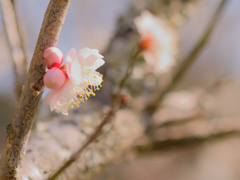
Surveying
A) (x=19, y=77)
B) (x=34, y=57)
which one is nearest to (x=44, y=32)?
(x=34, y=57)

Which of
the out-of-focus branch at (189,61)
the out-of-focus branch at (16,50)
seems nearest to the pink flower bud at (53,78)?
the out-of-focus branch at (16,50)

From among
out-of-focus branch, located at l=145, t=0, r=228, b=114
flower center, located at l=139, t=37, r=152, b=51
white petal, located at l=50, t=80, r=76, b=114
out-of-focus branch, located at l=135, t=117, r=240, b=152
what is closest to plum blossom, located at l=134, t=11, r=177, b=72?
flower center, located at l=139, t=37, r=152, b=51

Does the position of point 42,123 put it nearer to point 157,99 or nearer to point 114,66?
point 114,66

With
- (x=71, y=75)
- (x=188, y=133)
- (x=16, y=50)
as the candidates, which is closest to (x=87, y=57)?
(x=71, y=75)

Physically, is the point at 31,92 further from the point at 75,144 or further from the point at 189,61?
the point at 189,61

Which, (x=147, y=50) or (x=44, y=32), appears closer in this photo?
(x=44, y=32)

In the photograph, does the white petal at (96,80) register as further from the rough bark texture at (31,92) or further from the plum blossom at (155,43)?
the plum blossom at (155,43)

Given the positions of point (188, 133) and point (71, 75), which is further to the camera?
point (188, 133)
